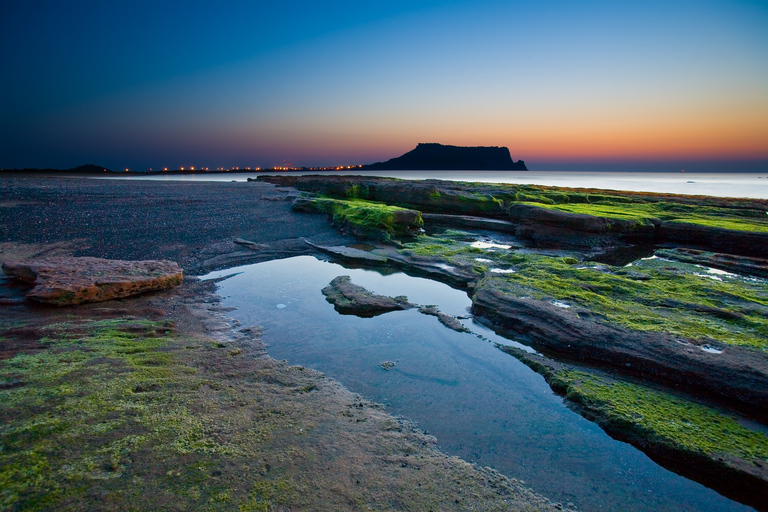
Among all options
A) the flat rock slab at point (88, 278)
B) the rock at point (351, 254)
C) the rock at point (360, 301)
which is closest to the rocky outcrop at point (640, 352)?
the rock at point (360, 301)

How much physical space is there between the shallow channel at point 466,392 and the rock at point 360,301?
0.66ft

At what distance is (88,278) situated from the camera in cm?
678

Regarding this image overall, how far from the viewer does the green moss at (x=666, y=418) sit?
370 cm

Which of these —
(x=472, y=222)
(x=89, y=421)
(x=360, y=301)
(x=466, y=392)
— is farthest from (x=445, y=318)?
(x=472, y=222)

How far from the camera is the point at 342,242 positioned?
13680 mm

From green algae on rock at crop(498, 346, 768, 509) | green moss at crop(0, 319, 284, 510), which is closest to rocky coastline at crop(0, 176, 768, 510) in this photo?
green algae on rock at crop(498, 346, 768, 509)

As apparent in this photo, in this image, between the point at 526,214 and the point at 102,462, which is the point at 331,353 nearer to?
Result: the point at 102,462

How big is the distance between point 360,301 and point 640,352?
4.89 meters

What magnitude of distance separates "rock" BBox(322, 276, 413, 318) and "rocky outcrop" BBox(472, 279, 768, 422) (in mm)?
1888

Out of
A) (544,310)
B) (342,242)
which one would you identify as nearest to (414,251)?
(342,242)

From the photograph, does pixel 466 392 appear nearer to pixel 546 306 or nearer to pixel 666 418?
pixel 666 418

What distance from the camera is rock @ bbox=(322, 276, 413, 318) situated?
7.45m

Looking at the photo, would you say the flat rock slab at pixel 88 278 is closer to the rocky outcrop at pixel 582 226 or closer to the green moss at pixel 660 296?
the green moss at pixel 660 296

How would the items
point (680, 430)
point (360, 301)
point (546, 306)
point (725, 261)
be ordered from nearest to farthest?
point (680, 430)
point (546, 306)
point (360, 301)
point (725, 261)
